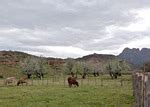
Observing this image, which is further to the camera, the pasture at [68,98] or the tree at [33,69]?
the tree at [33,69]

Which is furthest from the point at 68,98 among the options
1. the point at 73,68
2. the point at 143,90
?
the point at 73,68

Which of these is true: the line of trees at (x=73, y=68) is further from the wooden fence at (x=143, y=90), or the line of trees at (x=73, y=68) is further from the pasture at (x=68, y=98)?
the wooden fence at (x=143, y=90)

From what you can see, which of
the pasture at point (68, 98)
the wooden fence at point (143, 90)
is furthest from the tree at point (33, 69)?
the wooden fence at point (143, 90)

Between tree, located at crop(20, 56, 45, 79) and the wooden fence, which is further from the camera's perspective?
tree, located at crop(20, 56, 45, 79)

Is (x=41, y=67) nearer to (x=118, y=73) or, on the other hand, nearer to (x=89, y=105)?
(x=118, y=73)

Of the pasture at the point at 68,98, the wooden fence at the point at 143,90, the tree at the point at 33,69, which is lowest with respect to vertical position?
the pasture at the point at 68,98

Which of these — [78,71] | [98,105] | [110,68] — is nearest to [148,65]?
[98,105]

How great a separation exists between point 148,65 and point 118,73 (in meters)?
72.2

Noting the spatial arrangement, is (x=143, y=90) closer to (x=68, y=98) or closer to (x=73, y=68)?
(x=68, y=98)

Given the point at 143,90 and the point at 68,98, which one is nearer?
the point at 143,90

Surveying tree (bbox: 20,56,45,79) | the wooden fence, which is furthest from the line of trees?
the wooden fence

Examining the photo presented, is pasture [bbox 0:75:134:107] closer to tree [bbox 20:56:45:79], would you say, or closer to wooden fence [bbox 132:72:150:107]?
wooden fence [bbox 132:72:150:107]

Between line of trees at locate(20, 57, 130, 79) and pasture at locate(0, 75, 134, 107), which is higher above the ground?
line of trees at locate(20, 57, 130, 79)

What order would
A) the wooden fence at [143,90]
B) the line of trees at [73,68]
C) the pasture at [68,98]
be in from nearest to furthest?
the wooden fence at [143,90] < the pasture at [68,98] < the line of trees at [73,68]
